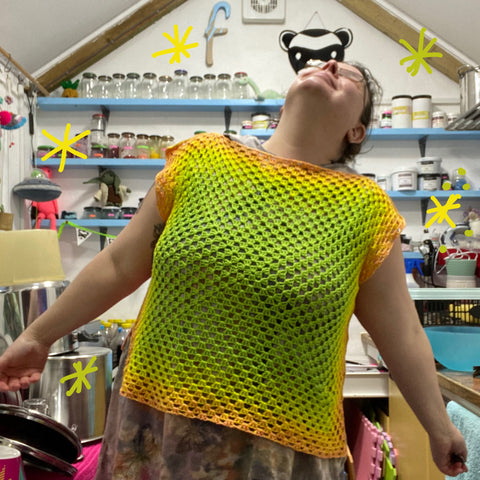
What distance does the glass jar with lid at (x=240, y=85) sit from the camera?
2.77 metres

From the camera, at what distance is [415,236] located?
283 centimetres

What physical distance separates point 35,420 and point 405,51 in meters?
2.77

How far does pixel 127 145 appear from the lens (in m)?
2.78

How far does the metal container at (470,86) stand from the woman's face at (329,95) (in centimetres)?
174

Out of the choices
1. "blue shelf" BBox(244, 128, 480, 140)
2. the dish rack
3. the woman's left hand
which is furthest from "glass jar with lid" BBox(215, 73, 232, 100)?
the woman's left hand

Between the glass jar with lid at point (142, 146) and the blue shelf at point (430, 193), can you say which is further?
the glass jar with lid at point (142, 146)

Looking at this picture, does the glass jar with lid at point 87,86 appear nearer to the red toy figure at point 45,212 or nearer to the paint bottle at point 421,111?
the red toy figure at point 45,212

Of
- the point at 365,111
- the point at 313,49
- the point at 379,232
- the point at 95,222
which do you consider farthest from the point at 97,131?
the point at 379,232

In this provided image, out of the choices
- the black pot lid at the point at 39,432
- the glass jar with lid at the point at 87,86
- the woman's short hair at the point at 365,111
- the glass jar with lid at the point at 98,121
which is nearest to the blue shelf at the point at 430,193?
the glass jar with lid at the point at 98,121

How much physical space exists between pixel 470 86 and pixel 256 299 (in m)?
2.10

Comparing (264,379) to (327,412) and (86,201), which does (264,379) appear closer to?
(327,412)

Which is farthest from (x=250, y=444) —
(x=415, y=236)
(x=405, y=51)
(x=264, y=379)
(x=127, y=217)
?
(x=405, y=51)

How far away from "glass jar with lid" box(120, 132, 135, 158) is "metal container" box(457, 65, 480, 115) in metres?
1.64

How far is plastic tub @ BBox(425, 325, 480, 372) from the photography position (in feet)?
4.32
